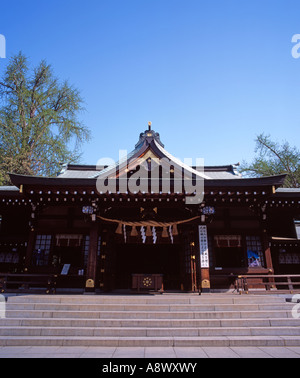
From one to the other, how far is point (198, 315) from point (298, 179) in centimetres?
2555

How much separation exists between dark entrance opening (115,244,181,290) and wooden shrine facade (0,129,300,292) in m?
3.48

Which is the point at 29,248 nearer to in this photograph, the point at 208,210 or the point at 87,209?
the point at 87,209

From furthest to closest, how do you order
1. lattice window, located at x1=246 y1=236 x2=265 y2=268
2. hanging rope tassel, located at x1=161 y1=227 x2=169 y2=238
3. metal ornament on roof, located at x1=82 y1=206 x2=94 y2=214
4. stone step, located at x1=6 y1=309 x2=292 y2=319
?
lattice window, located at x1=246 y1=236 x2=265 y2=268, hanging rope tassel, located at x1=161 y1=227 x2=169 y2=238, metal ornament on roof, located at x1=82 y1=206 x2=94 y2=214, stone step, located at x1=6 y1=309 x2=292 y2=319

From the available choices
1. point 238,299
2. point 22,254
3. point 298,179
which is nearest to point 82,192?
point 22,254

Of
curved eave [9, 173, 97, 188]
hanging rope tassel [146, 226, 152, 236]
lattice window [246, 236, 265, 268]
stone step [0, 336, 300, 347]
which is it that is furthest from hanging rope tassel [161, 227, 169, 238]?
stone step [0, 336, 300, 347]

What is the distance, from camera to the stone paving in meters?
5.05

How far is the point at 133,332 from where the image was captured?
6.23 metres

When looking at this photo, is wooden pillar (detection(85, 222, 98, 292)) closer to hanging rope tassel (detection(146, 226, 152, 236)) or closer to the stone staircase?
the stone staircase

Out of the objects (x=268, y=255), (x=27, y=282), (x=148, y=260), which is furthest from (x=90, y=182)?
(x=268, y=255)

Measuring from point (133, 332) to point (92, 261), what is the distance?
4718 millimetres

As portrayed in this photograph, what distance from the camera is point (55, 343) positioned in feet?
19.0

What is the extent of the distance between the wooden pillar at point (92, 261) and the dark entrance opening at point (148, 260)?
15.7 ft
